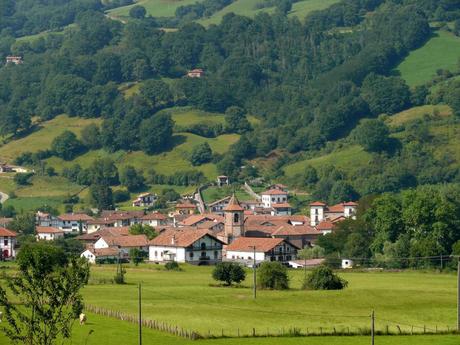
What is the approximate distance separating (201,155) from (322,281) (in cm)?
8264

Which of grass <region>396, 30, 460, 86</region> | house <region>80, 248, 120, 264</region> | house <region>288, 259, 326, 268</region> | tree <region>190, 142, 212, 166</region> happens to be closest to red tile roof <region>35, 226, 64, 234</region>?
house <region>80, 248, 120, 264</region>

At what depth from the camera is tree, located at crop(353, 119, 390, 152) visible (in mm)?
141375

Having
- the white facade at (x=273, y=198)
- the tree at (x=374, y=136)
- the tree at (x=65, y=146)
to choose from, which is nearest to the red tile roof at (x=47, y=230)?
the white facade at (x=273, y=198)

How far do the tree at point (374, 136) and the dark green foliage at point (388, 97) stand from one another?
1737 cm

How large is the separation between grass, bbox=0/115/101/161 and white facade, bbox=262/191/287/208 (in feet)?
123

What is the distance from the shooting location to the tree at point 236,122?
6442 inches

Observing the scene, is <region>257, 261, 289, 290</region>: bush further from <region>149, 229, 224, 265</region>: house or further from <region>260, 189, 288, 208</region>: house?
<region>260, 189, 288, 208</region>: house

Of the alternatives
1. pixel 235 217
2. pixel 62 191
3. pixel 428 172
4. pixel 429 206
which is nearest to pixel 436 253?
pixel 429 206

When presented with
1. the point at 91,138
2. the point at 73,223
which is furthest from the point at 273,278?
the point at 91,138

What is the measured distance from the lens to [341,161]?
143250mm

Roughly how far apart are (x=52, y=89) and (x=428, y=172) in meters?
65.1

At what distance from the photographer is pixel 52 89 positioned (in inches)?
7096

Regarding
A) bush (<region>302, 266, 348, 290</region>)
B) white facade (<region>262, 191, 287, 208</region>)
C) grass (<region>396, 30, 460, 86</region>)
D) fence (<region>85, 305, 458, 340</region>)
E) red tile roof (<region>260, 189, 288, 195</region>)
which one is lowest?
fence (<region>85, 305, 458, 340</region>)

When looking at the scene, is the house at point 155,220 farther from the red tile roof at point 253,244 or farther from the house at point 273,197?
the red tile roof at point 253,244
